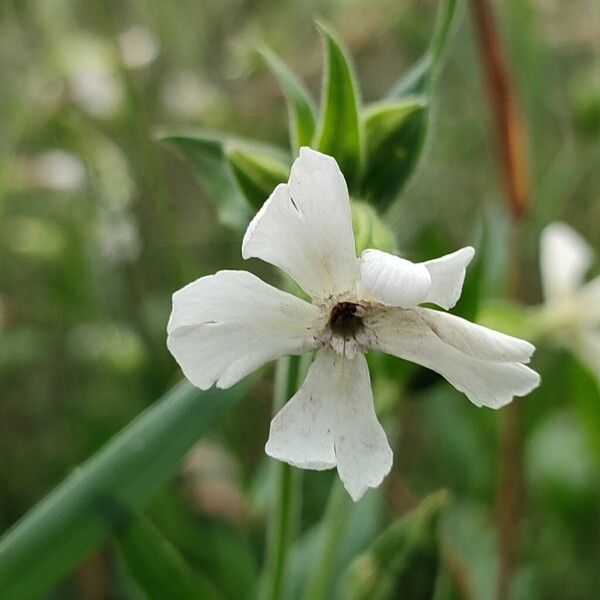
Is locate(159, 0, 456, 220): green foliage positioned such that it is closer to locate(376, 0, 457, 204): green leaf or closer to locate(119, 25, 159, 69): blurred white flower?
locate(376, 0, 457, 204): green leaf

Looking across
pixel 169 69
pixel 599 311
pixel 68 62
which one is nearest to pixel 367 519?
pixel 599 311

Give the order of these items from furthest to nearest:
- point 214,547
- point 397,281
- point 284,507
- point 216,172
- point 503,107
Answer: point 214,547 < point 503,107 < point 216,172 < point 284,507 < point 397,281

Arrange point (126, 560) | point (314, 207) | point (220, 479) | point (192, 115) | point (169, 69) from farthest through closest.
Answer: point (169, 69) → point (192, 115) → point (220, 479) → point (126, 560) → point (314, 207)

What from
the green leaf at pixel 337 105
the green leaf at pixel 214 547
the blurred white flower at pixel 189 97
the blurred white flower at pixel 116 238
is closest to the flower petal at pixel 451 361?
the green leaf at pixel 337 105

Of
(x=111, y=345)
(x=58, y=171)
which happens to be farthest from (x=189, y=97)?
(x=111, y=345)

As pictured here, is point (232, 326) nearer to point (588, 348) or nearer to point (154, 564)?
point (154, 564)

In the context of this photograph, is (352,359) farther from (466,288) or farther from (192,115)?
(192,115)

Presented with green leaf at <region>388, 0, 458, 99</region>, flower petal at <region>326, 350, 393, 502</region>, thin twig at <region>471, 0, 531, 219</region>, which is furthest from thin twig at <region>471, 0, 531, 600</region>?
flower petal at <region>326, 350, 393, 502</region>

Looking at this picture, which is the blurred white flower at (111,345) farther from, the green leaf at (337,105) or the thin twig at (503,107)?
the green leaf at (337,105)
